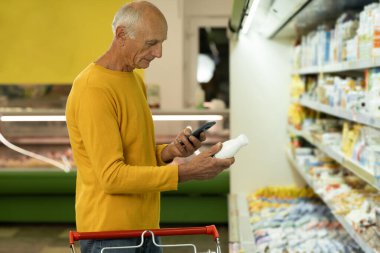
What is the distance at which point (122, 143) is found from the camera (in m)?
2.52

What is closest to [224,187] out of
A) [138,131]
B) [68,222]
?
[68,222]

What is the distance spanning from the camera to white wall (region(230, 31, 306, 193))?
6.38m

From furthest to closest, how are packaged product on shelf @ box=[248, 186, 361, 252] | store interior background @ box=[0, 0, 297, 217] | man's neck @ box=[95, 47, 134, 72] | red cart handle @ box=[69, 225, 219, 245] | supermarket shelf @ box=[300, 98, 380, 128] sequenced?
packaged product on shelf @ box=[248, 186, 361, 252]
store interior background @ box=[0, 0, 297, 217]
supermarket shelf @ box=[300, 98, 380, 128]
man's neck @ box=[95, 47, 134, 72]
red cart handle @ box=[69, 225, 219, 245]

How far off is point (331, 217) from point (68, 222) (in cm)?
250

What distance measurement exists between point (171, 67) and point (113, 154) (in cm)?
305

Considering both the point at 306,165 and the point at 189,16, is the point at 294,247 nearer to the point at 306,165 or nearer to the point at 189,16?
the point at 306,165

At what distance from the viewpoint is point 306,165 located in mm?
5426

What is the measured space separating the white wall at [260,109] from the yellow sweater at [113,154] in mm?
3760

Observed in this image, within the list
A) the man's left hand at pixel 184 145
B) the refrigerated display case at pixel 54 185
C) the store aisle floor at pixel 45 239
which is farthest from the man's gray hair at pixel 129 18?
the refrigerated display case at pixel 54 185

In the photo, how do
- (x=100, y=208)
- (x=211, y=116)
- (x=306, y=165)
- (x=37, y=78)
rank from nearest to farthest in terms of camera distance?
(x=100, y=208) < (x=37, y=78) < (x=306, y=165) < (x=211, y=116)

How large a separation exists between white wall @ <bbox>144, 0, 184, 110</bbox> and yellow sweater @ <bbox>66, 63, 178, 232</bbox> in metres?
1.41

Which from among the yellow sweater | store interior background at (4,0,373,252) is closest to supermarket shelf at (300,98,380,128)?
store interior background at (4,0,373,252)

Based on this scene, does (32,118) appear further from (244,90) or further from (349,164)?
(349,164)

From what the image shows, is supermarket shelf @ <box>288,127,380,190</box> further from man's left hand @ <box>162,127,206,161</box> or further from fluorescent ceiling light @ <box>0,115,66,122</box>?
fluorescent ceiling light @ <box>0,115,66,122</box>
